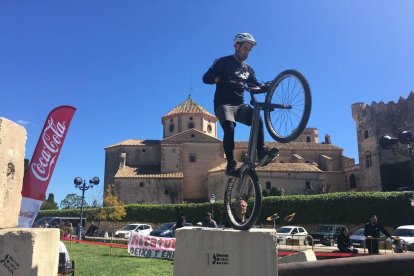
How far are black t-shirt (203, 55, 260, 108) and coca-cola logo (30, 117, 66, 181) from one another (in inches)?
138

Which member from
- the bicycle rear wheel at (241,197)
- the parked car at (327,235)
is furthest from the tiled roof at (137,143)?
the bicycle rear wheel at (241,197)

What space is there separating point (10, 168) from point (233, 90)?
2.86 m

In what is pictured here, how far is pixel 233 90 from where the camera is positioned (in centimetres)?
534

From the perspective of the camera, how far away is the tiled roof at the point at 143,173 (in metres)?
51.4

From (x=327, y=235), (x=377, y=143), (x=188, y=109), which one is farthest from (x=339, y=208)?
(x=188, y=109)

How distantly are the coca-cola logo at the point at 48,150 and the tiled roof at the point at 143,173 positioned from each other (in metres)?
43.8

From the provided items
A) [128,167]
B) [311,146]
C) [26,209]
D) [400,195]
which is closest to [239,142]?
[311,146]

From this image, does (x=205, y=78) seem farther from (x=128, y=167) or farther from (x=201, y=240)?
(x=128, y=167)

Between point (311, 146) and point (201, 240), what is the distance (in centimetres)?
5973

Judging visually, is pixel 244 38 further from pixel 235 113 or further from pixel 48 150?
pixel 48 150

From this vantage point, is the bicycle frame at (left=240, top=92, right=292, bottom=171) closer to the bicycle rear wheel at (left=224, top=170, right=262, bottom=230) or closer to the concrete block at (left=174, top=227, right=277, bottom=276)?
the bicycle rear wheel at (left=224, top=170, right=262, bottom=230)

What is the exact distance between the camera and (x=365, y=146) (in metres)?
53.9

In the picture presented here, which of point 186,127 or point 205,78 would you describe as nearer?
point 205,78

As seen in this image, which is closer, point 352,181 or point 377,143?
Result: point 377,143
